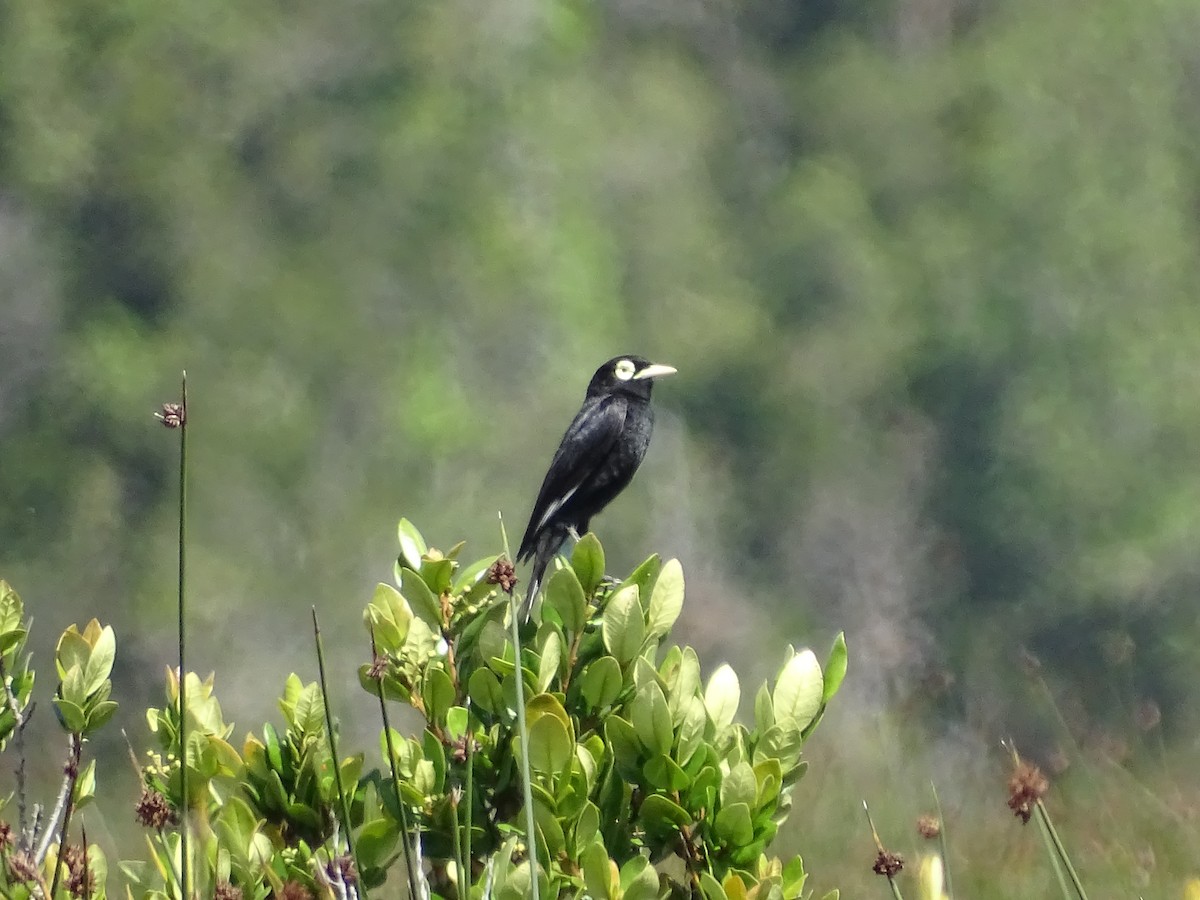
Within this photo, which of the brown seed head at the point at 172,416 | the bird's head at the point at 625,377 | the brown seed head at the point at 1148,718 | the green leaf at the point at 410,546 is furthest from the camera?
the bird's head at the point at 625,377

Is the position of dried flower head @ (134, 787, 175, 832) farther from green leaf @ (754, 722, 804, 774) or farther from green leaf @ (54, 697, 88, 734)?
green leaf @ (754, 722, 804, 774)

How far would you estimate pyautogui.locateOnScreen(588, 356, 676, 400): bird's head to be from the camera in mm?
4117

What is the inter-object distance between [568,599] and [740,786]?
26 cm

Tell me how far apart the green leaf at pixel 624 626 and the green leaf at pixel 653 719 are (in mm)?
74

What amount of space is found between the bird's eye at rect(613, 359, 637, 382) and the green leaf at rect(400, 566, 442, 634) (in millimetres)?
2710

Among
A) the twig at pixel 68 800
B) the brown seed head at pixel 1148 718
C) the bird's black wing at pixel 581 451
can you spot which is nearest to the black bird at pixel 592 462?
the bird's black wing at pixel 581 451

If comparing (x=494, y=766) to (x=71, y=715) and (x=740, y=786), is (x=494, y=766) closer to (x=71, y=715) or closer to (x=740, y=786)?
(x=740, y=786)

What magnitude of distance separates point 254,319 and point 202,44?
2579 mm

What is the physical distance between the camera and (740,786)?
134cm

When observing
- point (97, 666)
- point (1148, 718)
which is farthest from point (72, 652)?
point (1148, 718)

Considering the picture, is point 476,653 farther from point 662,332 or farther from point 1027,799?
point 662,332

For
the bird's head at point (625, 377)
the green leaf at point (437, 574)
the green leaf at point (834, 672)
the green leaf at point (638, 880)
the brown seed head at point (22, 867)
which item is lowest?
the green leaf at point (638, 880)

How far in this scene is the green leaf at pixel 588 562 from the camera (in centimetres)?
146

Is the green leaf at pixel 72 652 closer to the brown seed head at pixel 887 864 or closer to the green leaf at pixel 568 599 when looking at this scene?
the green leaf at pixel 568 599
